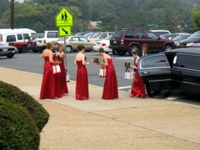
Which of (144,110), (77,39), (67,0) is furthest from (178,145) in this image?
(67,0)

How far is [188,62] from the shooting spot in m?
14.2

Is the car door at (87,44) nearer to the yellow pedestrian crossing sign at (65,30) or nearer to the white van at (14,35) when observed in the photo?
the white van at (14,35)

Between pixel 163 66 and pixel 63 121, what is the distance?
15.1 feet

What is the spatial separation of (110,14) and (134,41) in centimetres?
6931

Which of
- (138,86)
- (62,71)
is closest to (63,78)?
(62,71)

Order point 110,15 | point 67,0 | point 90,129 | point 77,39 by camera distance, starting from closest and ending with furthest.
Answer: point 90,129, point 77,39, point 110,15, point 67,0

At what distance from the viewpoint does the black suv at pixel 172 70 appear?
13.9 m

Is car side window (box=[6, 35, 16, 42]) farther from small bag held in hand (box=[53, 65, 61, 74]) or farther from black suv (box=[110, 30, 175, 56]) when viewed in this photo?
small bag held in hand (box=[53, 65, 61, 74])

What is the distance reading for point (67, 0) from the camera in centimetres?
12238

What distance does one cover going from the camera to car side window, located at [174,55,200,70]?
13961 mm

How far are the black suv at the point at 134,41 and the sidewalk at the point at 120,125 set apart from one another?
17330mm

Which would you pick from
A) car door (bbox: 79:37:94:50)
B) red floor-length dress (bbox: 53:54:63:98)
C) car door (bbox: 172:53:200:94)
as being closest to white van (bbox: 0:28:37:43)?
car door (bbox: 79:37:94:50)

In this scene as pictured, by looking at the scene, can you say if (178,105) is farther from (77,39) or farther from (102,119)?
(77,39)

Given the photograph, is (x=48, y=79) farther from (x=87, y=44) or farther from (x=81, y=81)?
(x=87, y=44)
